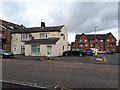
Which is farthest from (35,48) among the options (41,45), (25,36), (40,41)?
(25,36)

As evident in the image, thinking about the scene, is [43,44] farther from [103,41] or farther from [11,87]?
[103,41]

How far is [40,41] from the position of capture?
1988 cm

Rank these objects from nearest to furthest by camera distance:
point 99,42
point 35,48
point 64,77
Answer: point 64,77, point 35,48, point 99,42

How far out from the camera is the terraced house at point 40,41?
18.5 meters

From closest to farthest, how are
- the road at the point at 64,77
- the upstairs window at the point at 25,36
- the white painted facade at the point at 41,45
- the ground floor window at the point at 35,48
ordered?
the road at the point at 64,77 < the white painted facade at the point at 41,45 < the ground floor window at the point at 35,48 < the upstairs window at the point at 25,36

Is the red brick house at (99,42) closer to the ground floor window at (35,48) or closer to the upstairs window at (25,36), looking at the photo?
the upstairs window at (25,36)

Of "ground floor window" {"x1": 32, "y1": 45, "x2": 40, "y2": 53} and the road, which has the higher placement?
"ground floor window" {"x1": 32, "y1": 45, "x2": 40, "y2": 53}

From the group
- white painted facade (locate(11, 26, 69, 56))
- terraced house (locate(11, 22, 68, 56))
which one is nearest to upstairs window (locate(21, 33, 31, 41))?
terraced house (locate(11, 22, 68, 56))

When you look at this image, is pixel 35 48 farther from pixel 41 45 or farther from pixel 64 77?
pixel 64 77

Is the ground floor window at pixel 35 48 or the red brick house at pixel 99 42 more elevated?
the red brick house at pixel 99 42

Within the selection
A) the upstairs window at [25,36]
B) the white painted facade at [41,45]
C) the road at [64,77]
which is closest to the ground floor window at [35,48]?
the white painted facade at [41,45]

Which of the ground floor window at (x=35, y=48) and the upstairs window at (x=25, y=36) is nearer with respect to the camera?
the ground floor window at (x=35, y=48)

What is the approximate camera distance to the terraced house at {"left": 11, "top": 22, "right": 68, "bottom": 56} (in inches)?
728

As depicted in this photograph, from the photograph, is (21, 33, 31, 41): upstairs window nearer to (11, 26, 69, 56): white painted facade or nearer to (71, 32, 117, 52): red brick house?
(11, 26, 69, 56): white painted facade
